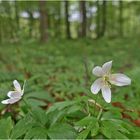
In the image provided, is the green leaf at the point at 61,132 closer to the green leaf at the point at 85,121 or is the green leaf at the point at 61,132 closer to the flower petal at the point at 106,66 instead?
the green leaf at the point at 85,121

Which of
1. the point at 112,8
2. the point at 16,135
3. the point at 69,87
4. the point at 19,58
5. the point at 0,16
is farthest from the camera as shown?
the point at 112,8

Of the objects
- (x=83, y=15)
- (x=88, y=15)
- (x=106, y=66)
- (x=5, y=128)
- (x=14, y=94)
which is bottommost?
(x=88, y=15)

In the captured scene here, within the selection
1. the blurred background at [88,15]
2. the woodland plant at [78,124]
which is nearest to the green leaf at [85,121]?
the woodland plant at [78,124]

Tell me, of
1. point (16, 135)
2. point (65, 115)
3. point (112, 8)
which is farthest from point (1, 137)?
point (112, 8)

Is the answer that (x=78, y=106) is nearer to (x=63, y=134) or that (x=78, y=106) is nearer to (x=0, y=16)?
(x=63, y=134)

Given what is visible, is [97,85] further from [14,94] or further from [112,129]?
[14,94]

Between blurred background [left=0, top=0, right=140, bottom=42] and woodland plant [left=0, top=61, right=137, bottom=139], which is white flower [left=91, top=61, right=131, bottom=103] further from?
blurred background [left=0, top=0, right=140, bottom=42]

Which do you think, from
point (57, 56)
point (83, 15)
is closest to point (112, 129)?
point (57, 56)
